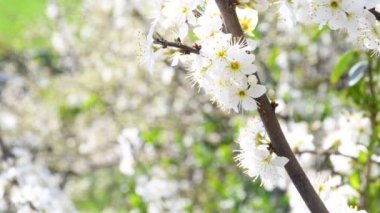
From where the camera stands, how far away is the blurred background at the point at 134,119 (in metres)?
3.04

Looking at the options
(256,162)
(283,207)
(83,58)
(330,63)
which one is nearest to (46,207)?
(283,207)

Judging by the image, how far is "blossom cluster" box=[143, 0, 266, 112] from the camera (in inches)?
52.6

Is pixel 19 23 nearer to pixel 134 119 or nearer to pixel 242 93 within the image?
pixel 134 119

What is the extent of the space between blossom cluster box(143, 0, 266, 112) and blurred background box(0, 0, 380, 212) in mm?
800

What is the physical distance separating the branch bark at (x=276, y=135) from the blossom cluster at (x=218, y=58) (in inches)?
0.9

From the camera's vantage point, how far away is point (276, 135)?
133cm

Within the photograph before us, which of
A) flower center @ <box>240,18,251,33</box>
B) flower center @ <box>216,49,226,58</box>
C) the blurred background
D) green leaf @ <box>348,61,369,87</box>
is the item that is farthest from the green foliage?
flower center @ <box>216,49,226,58</box>

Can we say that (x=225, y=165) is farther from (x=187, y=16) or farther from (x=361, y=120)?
(x=187, y=16)

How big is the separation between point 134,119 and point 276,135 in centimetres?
375

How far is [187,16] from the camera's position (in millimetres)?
1415

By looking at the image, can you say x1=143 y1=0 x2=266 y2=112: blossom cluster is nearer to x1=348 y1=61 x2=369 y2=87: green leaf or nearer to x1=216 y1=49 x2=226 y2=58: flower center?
x1=216 y1=49 x2=226 y2=58: flower center

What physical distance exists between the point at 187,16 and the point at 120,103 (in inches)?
157

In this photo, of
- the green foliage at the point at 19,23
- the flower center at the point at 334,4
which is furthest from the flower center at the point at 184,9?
the green foliage at the point at 19,23

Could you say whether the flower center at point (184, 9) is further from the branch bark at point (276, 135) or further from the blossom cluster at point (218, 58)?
the branch bark at point (276, 135)
